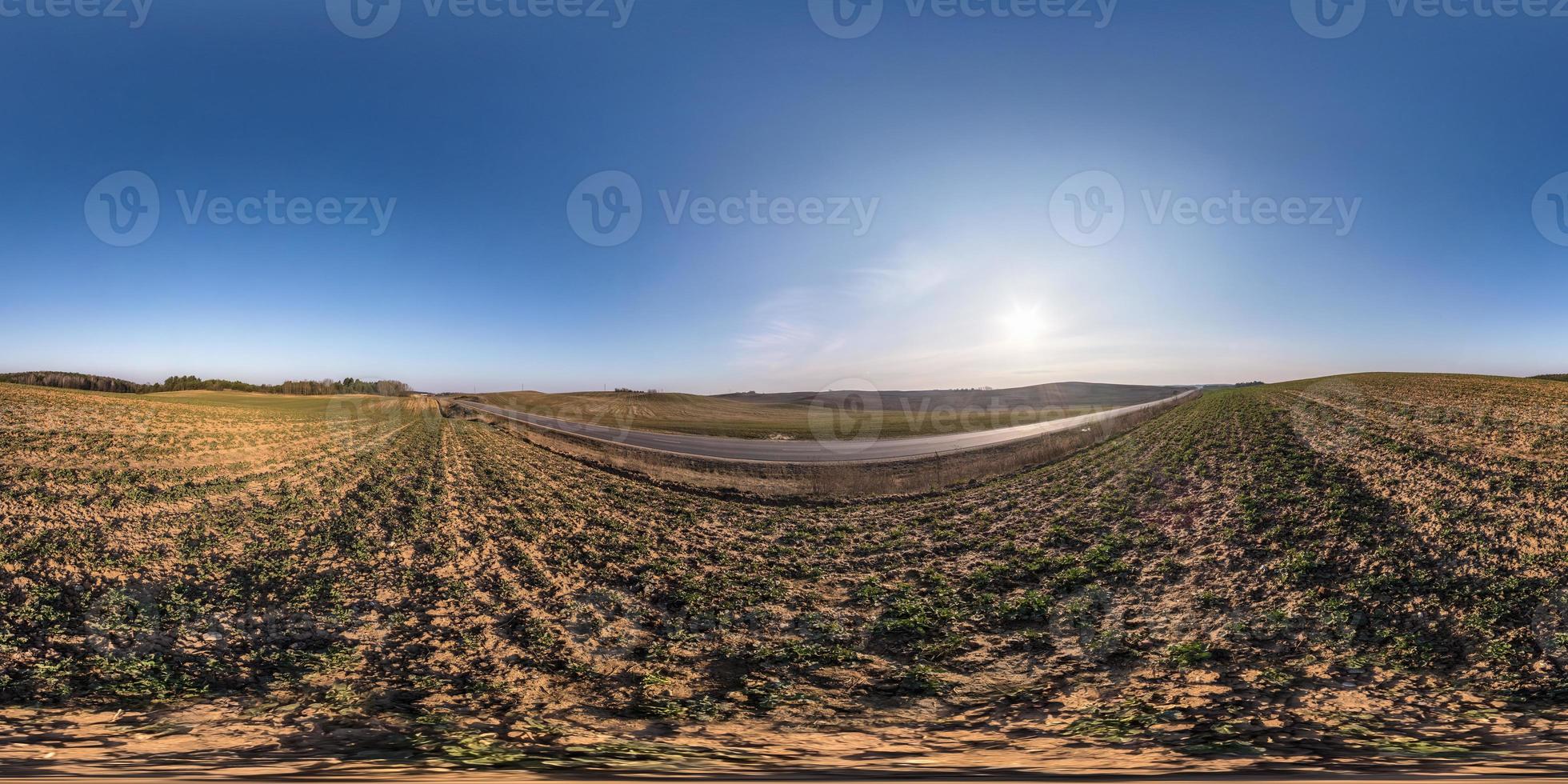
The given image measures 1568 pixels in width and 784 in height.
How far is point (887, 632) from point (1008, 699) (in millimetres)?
1538

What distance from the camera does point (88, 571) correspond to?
6207 mm

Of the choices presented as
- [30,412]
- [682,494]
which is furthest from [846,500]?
[30,412]

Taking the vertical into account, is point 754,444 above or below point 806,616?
below

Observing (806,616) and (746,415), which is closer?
(806,616)

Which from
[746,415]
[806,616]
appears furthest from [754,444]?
[806,616]

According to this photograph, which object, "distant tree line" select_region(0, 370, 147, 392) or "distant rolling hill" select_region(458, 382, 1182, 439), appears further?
"distant rolling hill" select_region(458, 382, 1182, 439)

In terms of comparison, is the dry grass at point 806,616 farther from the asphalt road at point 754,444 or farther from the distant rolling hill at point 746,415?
the distant rolling hill at point 746,415

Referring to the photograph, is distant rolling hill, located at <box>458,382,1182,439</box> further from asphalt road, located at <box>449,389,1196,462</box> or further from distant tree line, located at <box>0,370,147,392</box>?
distant tree line, located at <box>0,370,147,392</box>

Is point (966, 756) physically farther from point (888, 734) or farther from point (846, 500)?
point (846, 500)

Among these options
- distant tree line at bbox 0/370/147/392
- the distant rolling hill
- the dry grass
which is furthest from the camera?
the distant rolling hill

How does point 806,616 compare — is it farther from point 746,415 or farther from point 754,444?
point 746,415

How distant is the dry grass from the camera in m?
3.68

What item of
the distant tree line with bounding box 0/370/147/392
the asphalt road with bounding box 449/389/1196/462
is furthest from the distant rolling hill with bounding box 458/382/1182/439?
the distant tree line with bounding box 0/370/147/392

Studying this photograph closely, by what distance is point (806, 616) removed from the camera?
19.8ft
